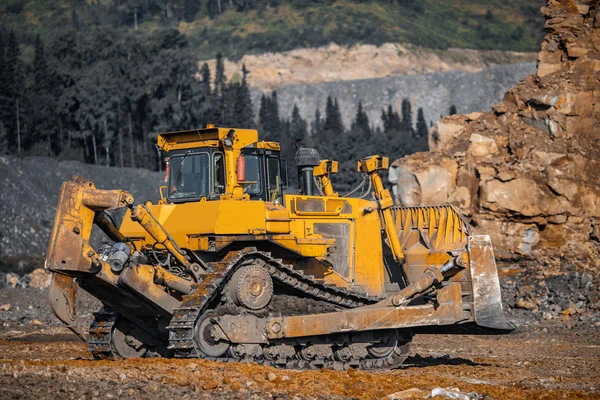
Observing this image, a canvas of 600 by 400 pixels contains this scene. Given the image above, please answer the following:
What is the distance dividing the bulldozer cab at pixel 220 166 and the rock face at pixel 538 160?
1478 centimetres

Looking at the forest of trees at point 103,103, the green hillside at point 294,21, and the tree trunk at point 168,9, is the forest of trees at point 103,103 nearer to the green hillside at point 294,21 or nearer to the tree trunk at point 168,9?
the green hillside at point 294,21

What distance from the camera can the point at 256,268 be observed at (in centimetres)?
1482

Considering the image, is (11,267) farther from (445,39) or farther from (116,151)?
(445,39)

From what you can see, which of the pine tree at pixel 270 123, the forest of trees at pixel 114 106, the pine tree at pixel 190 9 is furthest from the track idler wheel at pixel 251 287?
the pine tree at pixel 190 9

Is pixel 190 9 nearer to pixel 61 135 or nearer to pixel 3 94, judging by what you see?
pixel 61 135

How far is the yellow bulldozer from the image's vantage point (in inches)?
563

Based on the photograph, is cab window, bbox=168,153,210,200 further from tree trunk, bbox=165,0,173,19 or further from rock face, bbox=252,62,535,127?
tree trunk, bbox=165,0,173,19

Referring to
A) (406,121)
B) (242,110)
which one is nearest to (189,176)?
(242,110)

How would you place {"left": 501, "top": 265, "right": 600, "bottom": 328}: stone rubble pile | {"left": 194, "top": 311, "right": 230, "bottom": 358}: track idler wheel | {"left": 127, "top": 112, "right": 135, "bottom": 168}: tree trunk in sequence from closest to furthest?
{"left": 194, "top": 311, "right": 230, "bottom": 358}: track idler wheel, {"left": 501, "top": 265, "right": 600, "bottom": 328}: stone rubble pile, {"left": 127, "top": 112, "right": 135, "bottom": 168}: tree trunk

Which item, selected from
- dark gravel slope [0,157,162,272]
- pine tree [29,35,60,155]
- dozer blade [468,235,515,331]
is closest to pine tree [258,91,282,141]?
pine tree [29,35,60,155]

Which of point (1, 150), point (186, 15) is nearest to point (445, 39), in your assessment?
point (186, 15)

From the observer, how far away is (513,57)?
145125 millimetres

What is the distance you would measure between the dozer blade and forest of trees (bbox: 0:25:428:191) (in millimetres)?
46582

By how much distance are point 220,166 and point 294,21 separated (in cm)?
13813
